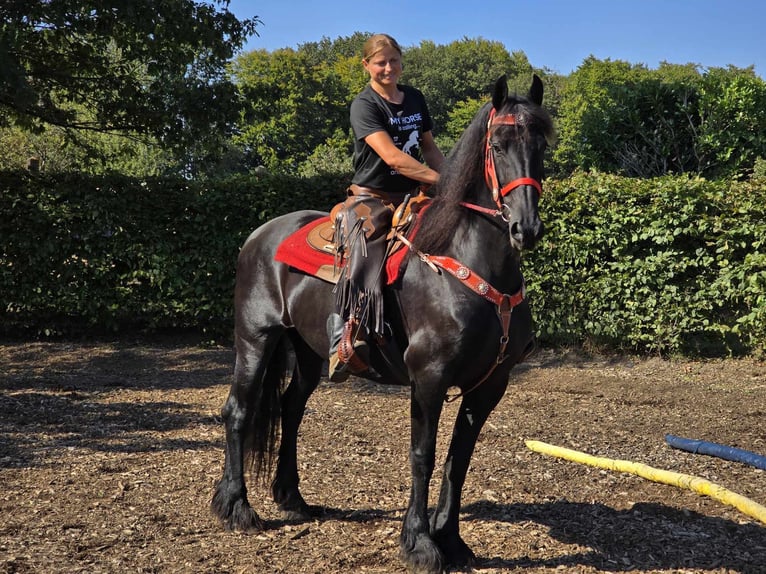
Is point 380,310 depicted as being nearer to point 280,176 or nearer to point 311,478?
point 311,478

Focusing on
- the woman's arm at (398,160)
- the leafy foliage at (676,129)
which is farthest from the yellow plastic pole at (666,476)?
the leafy foliage at (676,129)

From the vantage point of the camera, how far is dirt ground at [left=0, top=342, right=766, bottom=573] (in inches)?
167

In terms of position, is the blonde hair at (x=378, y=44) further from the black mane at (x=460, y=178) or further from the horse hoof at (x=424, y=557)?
the horse hoof at (x=424, y=557)

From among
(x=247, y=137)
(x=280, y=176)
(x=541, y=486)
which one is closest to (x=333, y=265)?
(x=541, y=486)

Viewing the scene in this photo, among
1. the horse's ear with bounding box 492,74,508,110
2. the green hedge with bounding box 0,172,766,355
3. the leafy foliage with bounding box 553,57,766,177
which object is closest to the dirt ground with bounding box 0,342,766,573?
the green hedge with bounding box 0,172,766,355

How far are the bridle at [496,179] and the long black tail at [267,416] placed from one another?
190cm

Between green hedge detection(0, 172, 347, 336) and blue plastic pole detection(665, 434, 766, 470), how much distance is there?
260 inches

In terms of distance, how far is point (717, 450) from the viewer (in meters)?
5.96

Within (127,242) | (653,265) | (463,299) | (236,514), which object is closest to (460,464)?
(463,299)

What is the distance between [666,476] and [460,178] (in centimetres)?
289

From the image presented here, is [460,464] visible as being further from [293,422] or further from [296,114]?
[296,114]

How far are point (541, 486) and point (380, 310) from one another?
224 cm

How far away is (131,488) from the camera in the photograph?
5.28 metres

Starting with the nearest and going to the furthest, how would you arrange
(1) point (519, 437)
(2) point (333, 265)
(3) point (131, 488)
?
(2) point (333, 265)
(3) point (131, 488)
(1) point (519, 437)
